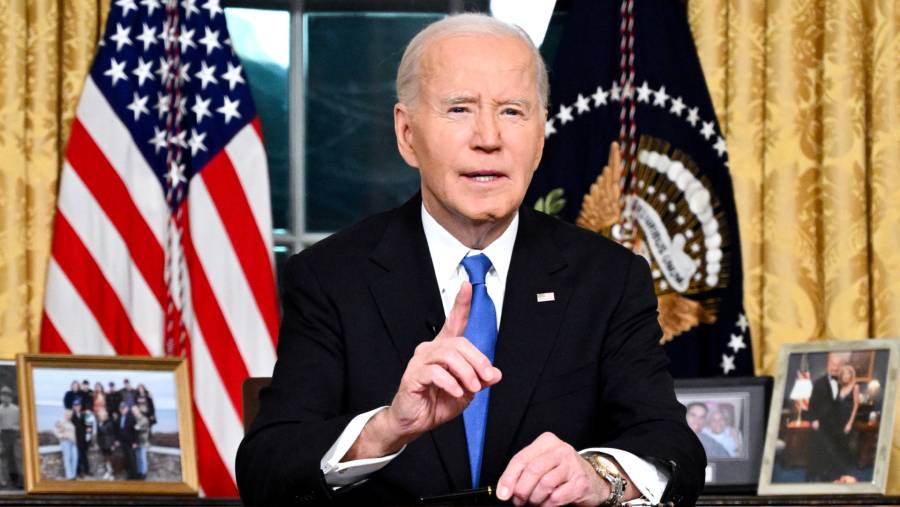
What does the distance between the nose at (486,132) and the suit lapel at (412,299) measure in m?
0.22

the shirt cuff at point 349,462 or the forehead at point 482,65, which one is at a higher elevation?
the forehead at point 482,65

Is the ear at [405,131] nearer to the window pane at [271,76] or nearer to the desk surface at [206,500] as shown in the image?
the desk surface at [206,500]

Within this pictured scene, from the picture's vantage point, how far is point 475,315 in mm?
2326

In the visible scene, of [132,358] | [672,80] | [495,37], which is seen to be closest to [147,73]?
[132,358]

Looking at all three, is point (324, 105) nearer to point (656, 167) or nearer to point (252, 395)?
point (656, 167)

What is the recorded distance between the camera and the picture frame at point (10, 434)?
353 cm

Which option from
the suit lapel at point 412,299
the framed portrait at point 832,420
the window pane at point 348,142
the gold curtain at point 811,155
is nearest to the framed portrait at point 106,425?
the window pane at point 348,142

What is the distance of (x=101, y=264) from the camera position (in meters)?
3.83

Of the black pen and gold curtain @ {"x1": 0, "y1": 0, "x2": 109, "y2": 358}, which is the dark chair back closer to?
the black pen

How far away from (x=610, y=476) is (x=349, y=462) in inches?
14.7

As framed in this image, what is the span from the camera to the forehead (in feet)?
7.63

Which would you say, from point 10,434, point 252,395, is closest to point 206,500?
point 10,434

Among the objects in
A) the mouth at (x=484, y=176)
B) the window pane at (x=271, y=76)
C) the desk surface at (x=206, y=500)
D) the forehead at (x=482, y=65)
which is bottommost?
the desk surface at (x=206, y=500)

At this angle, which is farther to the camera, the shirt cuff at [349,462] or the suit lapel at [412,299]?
the suit lapel at [412,299]
